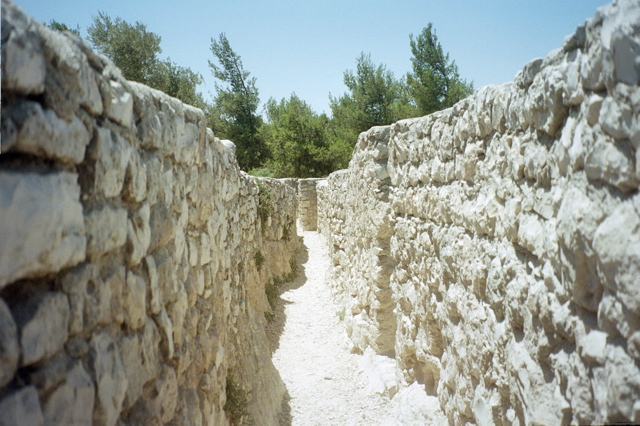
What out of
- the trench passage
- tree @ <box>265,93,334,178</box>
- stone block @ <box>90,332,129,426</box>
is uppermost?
tree @ <box>265,93,334,178</box>

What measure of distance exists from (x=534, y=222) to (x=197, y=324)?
6.64ft

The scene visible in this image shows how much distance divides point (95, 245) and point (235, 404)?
2316mm

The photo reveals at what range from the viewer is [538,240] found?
69.9 inches

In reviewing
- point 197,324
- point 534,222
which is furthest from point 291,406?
point 534,222

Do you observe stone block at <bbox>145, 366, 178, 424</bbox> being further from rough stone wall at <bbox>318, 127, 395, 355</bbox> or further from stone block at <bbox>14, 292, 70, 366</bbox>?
rough stone wall at <bbox>318, 127, 395, 355</bbox>

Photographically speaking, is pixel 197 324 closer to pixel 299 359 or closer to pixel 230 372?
pixel 230 372

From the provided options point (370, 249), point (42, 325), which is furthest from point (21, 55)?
point (370, 249)

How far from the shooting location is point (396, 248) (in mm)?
4258

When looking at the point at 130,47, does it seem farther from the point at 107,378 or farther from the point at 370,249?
the point at 107,378

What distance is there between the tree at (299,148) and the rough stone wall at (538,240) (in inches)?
662

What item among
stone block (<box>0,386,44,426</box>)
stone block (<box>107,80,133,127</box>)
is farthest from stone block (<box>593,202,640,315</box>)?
stone block (<box>107,80,133,127</box>)

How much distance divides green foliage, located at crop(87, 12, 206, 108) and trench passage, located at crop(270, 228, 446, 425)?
354 inches

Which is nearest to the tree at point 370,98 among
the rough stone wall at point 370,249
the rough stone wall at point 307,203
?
the rough stone wall at point 307,203

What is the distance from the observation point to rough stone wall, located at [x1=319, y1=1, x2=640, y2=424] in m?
1.20
